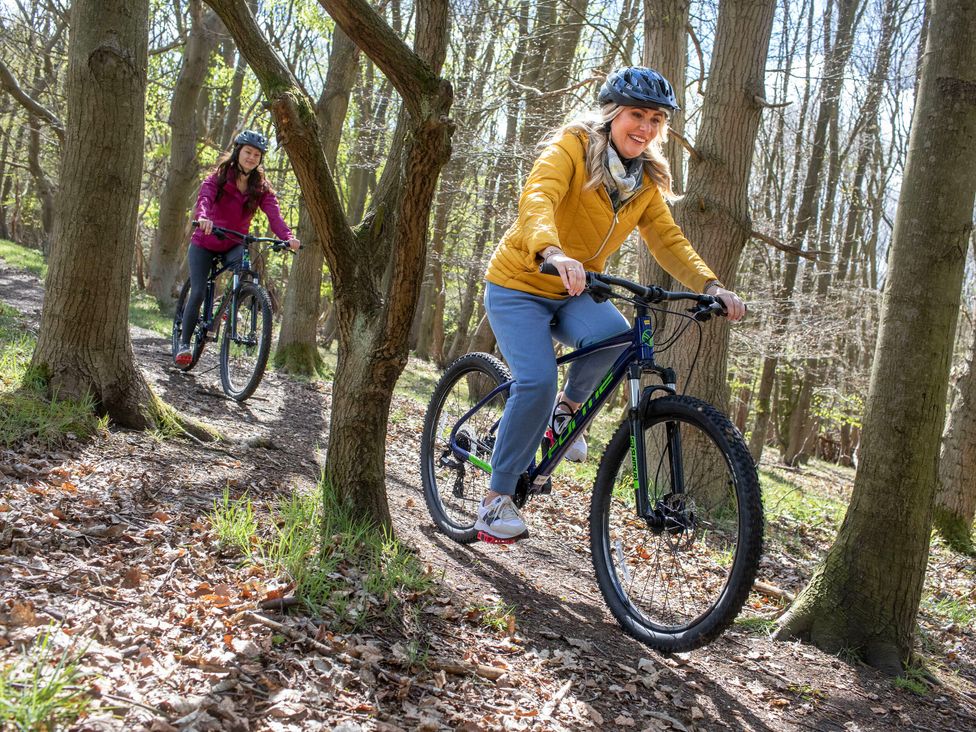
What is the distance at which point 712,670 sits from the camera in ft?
11.7

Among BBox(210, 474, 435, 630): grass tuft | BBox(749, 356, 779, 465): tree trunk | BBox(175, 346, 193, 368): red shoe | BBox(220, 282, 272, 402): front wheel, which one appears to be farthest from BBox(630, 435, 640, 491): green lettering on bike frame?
BBox(749, 356, 779, 465): tree trunk

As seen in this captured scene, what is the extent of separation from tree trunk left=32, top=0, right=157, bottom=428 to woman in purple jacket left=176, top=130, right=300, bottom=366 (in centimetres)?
216

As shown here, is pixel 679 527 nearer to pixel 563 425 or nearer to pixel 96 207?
pixel 563 425

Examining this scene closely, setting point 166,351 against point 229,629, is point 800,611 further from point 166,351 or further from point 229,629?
point 166,351

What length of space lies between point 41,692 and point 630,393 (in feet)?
8.19

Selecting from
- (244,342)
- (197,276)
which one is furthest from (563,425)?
(197,276)

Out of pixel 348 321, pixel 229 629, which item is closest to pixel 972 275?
pixel 348 321

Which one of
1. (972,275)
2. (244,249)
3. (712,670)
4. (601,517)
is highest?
(972,275)

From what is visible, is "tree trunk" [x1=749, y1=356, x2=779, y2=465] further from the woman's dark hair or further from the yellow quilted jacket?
the yellow quilted jacket

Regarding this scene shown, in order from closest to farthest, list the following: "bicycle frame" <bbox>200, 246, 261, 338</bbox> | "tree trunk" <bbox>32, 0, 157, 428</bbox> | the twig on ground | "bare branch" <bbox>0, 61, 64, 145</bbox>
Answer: the twig on ground
"tree trunk" <bbox>32, 0, 157, 428</bbox>
"bicycle frame" <bbox>200, 246, 261, 338</bbox>
"bare branch" <bbox>0, 61, 64, 145</bbox>

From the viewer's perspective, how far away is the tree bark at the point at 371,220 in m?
3.28

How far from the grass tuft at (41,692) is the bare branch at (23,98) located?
296 inches

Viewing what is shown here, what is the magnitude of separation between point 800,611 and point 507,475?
183 centimetres

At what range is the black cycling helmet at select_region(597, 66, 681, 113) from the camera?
11.5 feet
